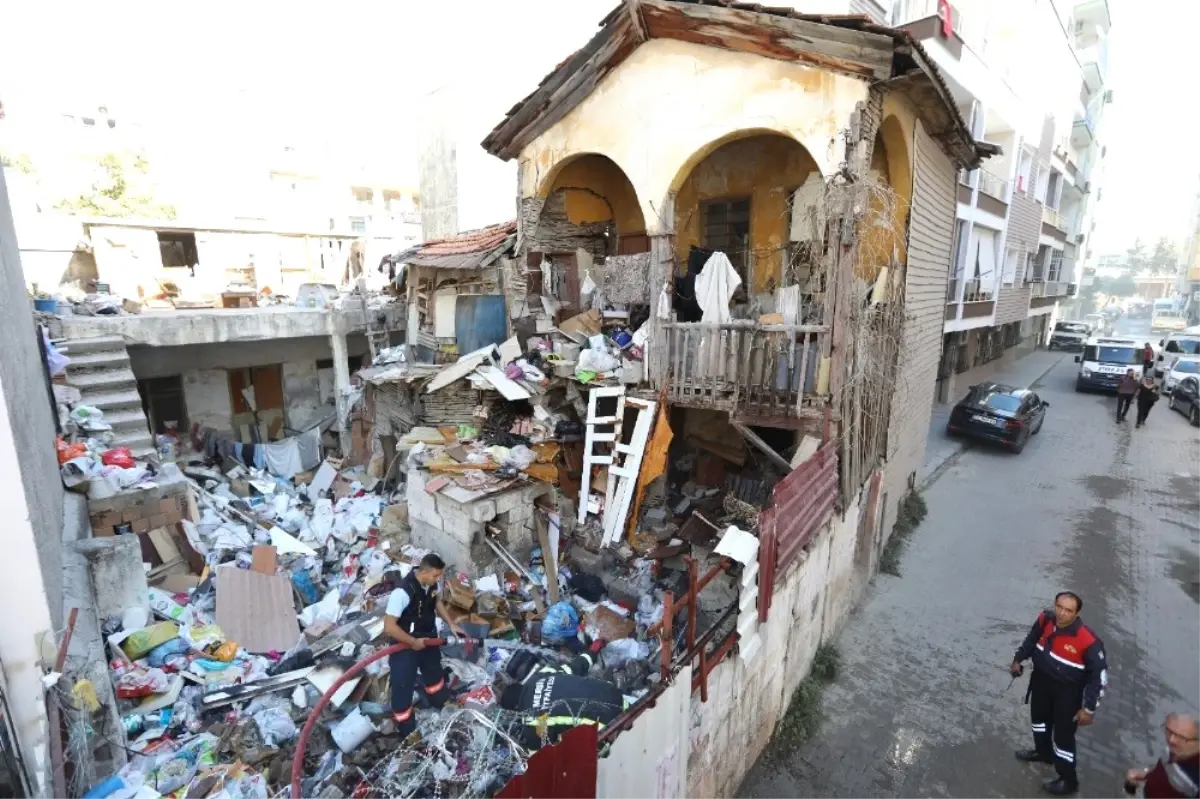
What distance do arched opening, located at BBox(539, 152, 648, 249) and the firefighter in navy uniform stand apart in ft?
25.7

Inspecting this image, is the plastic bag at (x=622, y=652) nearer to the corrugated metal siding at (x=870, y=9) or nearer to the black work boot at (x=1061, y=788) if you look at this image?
the black work boot at (x=1061, y=788)

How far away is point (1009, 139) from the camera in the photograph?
17.3m

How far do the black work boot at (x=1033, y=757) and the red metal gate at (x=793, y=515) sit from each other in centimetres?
295

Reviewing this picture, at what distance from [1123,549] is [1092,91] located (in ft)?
102

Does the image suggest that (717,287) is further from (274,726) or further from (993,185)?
(993,185)

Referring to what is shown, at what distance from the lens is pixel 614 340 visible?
29.9 ft

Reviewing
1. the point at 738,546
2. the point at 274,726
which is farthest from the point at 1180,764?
the point at 274,726

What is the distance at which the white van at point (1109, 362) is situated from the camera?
68.3 feet

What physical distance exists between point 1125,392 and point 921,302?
13467 mm

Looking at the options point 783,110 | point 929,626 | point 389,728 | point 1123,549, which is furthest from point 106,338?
point 1123,549

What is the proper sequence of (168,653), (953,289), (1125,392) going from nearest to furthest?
(168,653), (953,289), (1125,392)

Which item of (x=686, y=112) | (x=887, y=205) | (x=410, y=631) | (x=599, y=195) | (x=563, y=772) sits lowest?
(x=410, y=631)

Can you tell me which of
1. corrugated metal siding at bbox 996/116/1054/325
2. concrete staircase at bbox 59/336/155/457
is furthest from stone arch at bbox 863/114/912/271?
corrugated metal siding at bbox 996/116/1054/325

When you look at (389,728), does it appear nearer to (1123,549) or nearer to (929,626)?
(929,626)
